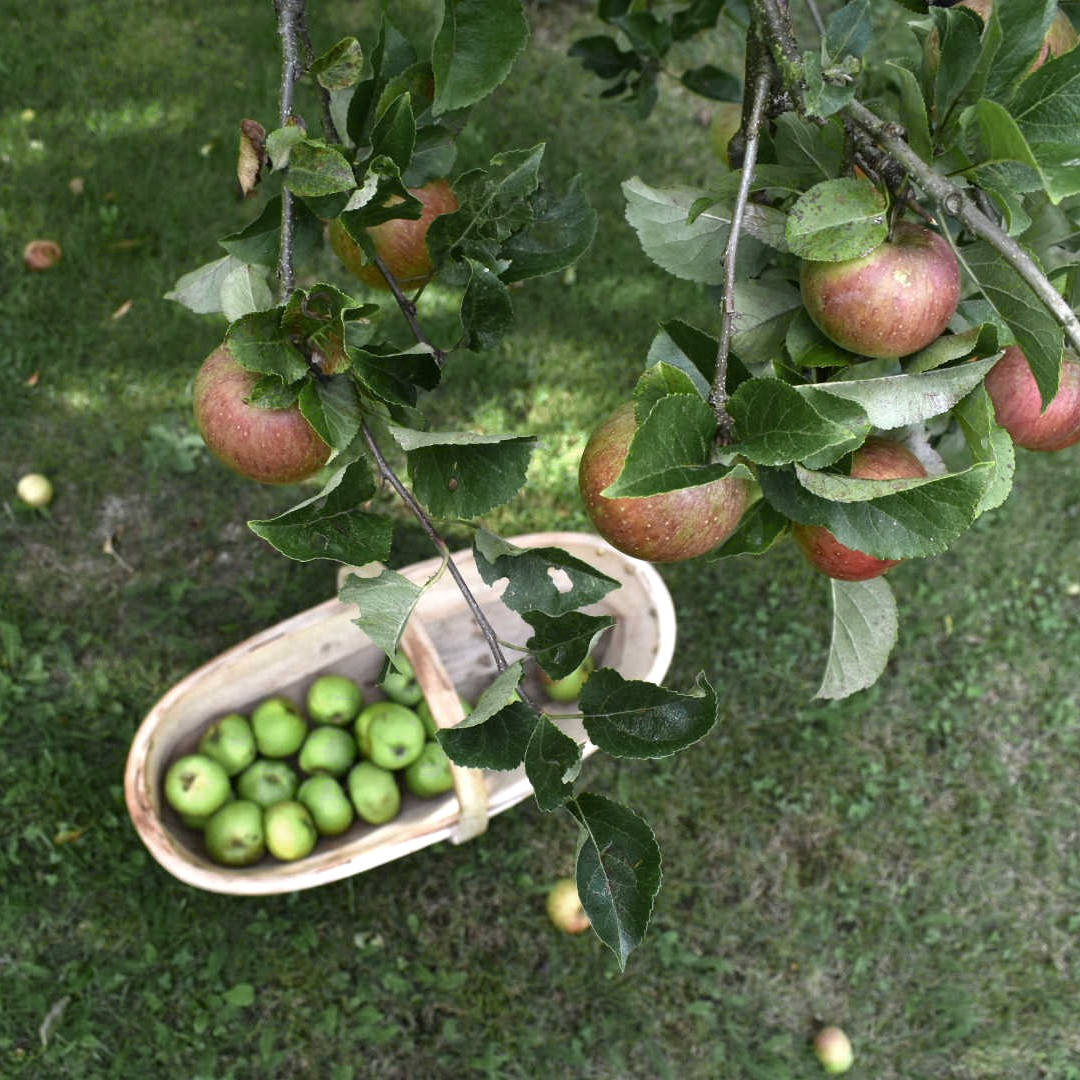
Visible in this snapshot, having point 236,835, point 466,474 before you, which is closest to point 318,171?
point 466,474

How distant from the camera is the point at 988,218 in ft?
2.48

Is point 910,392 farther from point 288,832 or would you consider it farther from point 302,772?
point 302,772

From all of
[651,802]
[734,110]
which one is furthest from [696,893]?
[734,110]

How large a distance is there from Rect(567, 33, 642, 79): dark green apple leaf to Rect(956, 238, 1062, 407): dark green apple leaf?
39.5 inches

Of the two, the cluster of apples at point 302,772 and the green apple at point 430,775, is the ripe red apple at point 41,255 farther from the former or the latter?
the green apple at point 430,775

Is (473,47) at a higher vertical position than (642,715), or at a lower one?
higher

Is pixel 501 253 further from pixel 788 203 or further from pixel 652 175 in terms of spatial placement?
pixel 652 175

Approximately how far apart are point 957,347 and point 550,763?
18.6 inches

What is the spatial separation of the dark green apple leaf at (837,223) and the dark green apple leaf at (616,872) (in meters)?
0.47

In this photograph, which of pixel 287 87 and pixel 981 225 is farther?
pixel 287 87

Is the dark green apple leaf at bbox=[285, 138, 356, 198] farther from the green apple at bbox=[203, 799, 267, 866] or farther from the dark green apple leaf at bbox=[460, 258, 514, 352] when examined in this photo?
the green apple at bbox=[203, 799, 267, 866]

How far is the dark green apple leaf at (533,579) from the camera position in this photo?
879 mm

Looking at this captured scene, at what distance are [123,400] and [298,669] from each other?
3.28ft

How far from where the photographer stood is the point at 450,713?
1.78 m
